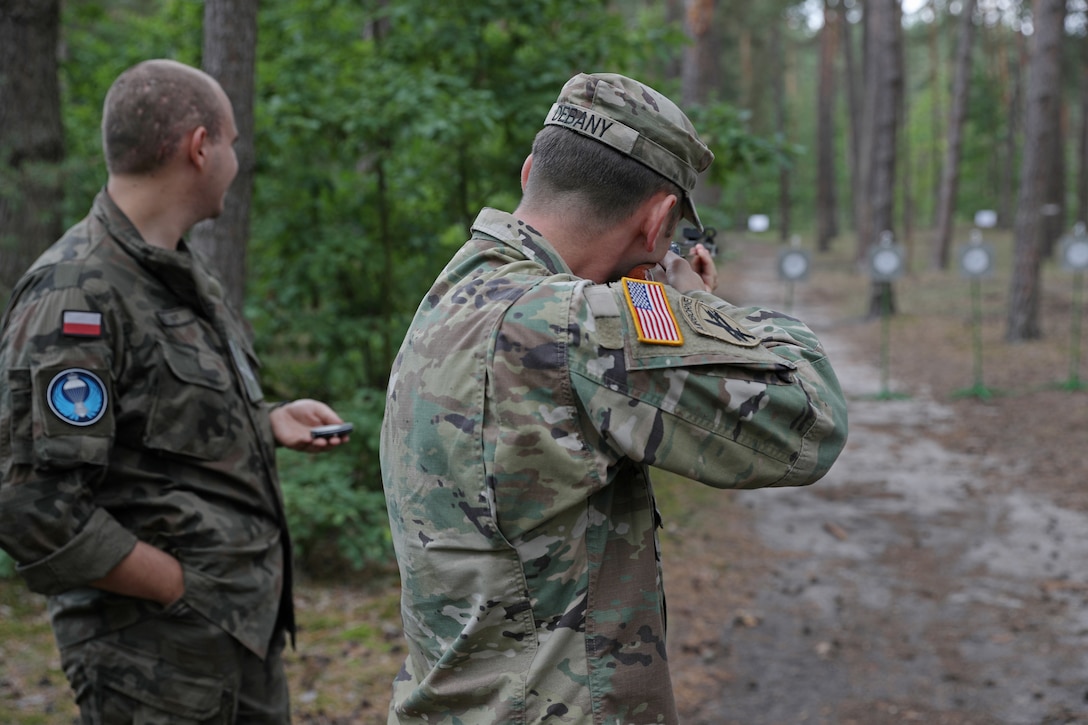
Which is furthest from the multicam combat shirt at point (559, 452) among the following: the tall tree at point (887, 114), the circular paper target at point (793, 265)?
the tall tree at point (887, 114)

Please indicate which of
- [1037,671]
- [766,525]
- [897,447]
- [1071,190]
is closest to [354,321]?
[766,525]

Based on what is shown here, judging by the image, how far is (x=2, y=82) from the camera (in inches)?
203

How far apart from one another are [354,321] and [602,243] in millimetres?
4377

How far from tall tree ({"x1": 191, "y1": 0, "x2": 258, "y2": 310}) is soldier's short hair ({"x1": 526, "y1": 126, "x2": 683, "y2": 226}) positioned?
3.25 meters

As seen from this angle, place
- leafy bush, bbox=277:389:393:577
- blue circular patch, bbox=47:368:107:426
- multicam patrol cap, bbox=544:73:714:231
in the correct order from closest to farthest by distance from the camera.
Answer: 1. multicam patrol cap, bbox=544:73:714:231
2. blue circular patch, bbox=47:368:107:426
3. leafy bush, bbox=277:389:393:577

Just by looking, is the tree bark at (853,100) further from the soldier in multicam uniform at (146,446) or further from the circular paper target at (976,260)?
the soldier in multicam uniform at (146,446)

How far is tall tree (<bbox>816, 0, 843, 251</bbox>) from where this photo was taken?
3111cm

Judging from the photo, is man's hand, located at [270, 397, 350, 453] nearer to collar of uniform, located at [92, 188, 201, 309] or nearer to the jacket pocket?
the jacket pocket

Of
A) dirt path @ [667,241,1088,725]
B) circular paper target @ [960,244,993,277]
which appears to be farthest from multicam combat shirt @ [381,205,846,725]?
circular paper target @ [960,244,993,277]

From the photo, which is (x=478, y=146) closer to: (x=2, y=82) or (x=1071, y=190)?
(x=2, y=82)

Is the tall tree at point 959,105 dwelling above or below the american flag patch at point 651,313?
above

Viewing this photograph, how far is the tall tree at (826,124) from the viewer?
3111cm

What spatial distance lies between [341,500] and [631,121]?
147 inches

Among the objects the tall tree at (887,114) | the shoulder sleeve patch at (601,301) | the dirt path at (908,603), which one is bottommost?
the dirt path at (908,603)
